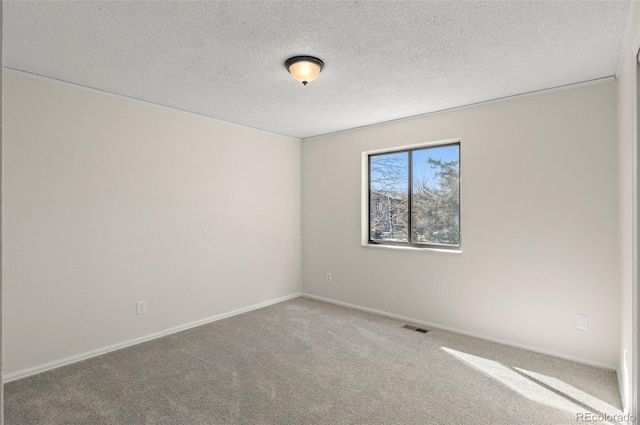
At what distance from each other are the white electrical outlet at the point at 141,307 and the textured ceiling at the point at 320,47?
2.03 metres

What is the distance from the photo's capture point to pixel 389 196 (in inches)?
182

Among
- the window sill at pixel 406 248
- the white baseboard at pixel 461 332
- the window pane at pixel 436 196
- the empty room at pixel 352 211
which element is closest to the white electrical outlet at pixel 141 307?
the empty room at pixel 352 211

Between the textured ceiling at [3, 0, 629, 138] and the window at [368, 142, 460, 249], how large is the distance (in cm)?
80

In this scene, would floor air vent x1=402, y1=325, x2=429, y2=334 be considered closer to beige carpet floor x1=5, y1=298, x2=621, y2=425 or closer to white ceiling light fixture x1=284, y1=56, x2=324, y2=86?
beige carpet floor x1=5, y1=298, x2=621, y2=425

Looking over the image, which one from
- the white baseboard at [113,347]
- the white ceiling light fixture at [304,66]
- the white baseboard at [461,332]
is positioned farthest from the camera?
the white baseboard at [461,332]

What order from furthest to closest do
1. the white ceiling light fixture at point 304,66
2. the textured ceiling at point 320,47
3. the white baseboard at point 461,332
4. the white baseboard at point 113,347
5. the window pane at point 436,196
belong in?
the window pane at point 436,196, the white baseboard at point 461,332, the white baseboard at point 113,347, the white ceiling light fixture at point 304,66, the textured ceiling at point 320,47

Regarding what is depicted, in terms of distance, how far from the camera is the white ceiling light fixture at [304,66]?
264cm

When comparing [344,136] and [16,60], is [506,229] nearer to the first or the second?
[344,136]

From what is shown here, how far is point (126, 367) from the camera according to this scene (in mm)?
3027

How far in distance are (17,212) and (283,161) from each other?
3047mm

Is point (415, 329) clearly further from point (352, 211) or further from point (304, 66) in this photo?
point (304, 66)

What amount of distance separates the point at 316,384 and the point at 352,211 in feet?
8.18

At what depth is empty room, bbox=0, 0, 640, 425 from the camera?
2.32 m

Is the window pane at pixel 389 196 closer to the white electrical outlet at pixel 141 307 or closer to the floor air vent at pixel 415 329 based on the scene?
the floor air vent at pixel 415 329
